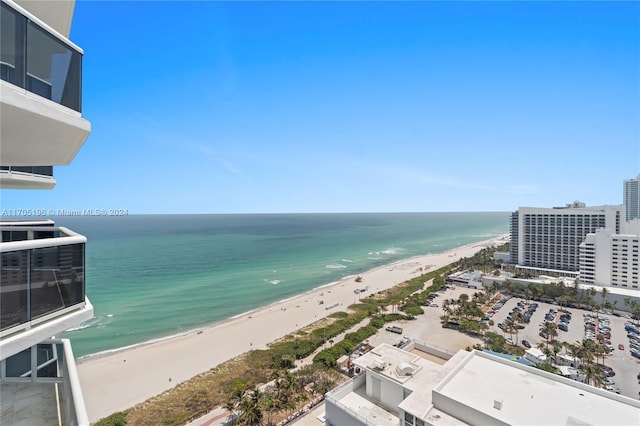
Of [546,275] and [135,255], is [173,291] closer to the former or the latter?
[135,255]

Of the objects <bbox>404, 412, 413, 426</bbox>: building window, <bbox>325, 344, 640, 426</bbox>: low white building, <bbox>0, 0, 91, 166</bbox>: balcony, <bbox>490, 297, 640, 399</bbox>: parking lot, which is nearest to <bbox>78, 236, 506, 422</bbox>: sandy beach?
<bbox>325, 344, 640, 426</bbox>: low white building

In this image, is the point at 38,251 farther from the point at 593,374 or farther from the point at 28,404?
the point at 593,374

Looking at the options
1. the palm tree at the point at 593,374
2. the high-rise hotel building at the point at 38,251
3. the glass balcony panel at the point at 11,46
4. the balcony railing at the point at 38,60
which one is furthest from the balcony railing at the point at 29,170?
the palm tree at the point at 593,374

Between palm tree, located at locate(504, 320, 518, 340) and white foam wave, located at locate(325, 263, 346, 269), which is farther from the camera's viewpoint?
white foam wave, located at locate(325, 263, 346, 269)

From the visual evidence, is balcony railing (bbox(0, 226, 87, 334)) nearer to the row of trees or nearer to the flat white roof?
the flat white roof

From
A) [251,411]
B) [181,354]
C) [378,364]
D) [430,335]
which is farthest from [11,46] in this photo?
[430,335]

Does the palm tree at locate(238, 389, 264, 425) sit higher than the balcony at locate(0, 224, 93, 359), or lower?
lower
